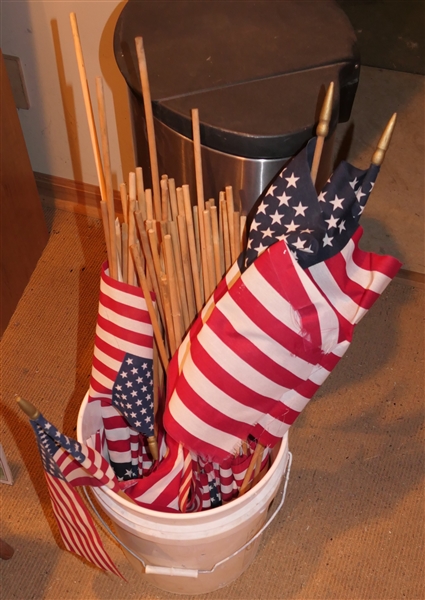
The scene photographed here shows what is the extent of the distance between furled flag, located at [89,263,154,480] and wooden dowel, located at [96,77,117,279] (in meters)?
0.03

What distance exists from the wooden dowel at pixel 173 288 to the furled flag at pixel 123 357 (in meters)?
0.04

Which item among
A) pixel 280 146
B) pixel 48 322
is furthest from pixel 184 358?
pixel 48 322

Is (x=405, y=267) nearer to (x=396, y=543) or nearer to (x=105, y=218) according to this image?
(x=396, y=543)

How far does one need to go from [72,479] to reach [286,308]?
365 millimetres

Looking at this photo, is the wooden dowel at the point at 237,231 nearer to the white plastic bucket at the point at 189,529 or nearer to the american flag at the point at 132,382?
the american flag at the point at 132,382

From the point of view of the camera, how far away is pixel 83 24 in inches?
51.9

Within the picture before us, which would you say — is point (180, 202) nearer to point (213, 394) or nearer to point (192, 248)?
point (192, 248)

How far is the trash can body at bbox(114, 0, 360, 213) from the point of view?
89cm

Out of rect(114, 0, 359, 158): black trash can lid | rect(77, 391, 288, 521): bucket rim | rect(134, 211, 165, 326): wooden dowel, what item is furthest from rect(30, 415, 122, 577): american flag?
rect(114, 0, 359, 158): black trash can lid

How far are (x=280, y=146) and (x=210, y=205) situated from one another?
12cm

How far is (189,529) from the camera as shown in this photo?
93 centimetres

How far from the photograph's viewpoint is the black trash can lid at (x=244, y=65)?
0.88 m

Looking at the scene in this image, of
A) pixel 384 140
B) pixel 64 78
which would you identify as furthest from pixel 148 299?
pixel 64 78

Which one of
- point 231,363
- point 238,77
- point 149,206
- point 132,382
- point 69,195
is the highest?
point 238,77
